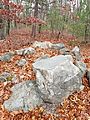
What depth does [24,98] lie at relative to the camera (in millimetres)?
8812

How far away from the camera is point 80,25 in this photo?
76.8 ft

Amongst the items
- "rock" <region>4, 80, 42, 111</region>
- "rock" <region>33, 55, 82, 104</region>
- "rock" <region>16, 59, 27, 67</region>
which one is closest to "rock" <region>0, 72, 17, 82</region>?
"rock" <region>4, 80, 42, 111</region>

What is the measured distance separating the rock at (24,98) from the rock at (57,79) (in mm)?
291

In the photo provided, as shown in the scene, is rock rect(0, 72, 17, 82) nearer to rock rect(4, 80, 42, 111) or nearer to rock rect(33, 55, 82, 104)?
rock rect(4, 80, 42, 111)

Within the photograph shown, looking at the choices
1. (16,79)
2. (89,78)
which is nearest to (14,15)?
(16,79)

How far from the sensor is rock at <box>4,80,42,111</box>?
8616mm

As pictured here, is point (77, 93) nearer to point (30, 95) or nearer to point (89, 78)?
point (89, 78)

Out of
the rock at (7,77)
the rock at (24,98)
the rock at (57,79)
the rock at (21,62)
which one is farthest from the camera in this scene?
the rock at (21,62)

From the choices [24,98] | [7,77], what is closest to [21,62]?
[7,77]

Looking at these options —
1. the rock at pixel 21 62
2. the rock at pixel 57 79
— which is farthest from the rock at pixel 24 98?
the rock at pixel 21 62

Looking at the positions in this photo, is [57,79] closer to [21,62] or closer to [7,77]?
[7,77]

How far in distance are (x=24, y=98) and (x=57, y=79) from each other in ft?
4.05

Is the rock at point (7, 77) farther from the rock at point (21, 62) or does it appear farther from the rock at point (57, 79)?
the rock at point (57, 79)

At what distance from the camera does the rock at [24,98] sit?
8616mm
